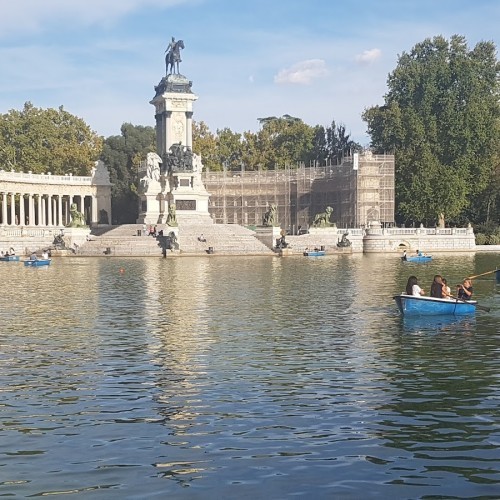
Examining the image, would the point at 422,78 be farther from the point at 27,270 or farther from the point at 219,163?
the point at 27,270

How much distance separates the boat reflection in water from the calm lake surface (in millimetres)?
83

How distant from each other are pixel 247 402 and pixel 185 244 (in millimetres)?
57642

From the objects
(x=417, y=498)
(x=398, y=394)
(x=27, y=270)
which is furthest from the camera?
(x=27, y=270)

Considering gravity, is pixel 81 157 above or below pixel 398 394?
above

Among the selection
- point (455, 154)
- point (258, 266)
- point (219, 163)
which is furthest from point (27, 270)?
point (219, 163)

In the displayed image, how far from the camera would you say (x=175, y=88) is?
8981 centimetres

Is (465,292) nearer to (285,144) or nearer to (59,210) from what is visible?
(59,210)

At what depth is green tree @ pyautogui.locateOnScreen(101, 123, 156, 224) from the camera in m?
110

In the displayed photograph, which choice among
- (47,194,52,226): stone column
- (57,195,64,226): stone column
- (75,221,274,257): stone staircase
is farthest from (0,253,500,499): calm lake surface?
(57,195,64,226): stone column

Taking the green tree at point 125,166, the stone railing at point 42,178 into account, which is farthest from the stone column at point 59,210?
the green tree at point 125,166

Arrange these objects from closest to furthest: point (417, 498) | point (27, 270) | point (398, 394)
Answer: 1. point (417, 498)
2. point (398, 394)
3. point (27, 270)

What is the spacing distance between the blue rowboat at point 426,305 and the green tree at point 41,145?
3365 inches

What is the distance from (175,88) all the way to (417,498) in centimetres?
8256

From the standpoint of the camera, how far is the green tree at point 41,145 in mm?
105375
